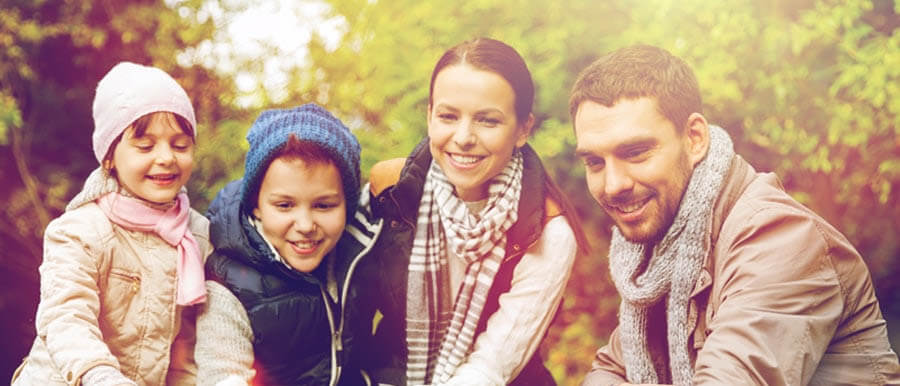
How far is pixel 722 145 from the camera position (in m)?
2.75

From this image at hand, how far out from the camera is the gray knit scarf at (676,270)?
265 cm

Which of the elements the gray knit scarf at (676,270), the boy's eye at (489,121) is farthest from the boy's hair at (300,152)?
the gray knit scarf at (676,270)

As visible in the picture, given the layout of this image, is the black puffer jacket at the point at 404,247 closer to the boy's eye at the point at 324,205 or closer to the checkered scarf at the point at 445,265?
the checkered scarf at the point at 445,265

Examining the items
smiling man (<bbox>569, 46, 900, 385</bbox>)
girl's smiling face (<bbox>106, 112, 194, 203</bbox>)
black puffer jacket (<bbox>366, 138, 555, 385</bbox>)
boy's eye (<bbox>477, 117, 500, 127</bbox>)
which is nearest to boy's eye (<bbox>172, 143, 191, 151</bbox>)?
girl's smiling face (<bbox>106, 112, 194, 203</bbox>)

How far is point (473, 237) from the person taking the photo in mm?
2949

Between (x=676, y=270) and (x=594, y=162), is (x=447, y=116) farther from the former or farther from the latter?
(x=676, y=270)

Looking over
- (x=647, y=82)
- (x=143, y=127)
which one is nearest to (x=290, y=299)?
(x=143, y=127)

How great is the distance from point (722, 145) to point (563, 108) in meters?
2.09

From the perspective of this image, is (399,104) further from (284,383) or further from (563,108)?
(284,383)

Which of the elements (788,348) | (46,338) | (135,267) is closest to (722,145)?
A: (788,348)

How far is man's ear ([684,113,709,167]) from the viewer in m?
2.75

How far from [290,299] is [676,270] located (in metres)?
1.31

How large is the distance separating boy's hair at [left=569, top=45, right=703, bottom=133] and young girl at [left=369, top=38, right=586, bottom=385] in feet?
1.00

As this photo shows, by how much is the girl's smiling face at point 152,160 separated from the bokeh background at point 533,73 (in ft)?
6.41
